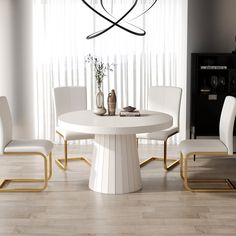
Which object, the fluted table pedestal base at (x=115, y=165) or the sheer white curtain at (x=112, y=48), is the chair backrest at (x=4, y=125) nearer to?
the fluted table pedestal base at (x=115, y=165)

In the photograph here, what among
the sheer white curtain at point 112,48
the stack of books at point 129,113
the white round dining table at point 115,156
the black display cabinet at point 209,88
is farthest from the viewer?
the sheer white curtain at point 112,48

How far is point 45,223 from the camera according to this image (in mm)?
3629

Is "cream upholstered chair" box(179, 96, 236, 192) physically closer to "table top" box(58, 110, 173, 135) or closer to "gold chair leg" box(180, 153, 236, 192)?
"gold chair leg" box(180, 153, 236, 192)

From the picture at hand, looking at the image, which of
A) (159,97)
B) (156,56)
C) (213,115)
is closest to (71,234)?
(159,97)

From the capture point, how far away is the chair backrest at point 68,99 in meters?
5.51

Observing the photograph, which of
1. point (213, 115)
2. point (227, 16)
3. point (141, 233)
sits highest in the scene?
point (227, 16)

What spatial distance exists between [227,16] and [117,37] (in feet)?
4.90

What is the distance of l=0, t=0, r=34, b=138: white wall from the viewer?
6504 millimetres

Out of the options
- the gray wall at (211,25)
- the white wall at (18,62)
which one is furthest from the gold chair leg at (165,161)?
the white wall at (18,62)

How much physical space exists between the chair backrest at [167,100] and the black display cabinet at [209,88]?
0.61 m

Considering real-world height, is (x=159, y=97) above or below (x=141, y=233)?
above

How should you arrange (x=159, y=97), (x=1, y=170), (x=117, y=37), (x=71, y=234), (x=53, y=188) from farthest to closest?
(x=117, y=37) → (x=159, y=97) → (x=1, y=170) → (x=53, y=188) → (x=71, y=234)

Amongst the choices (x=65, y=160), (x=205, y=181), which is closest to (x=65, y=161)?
(x=65, y=160)

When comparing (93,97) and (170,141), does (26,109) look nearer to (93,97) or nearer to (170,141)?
(93,97)
